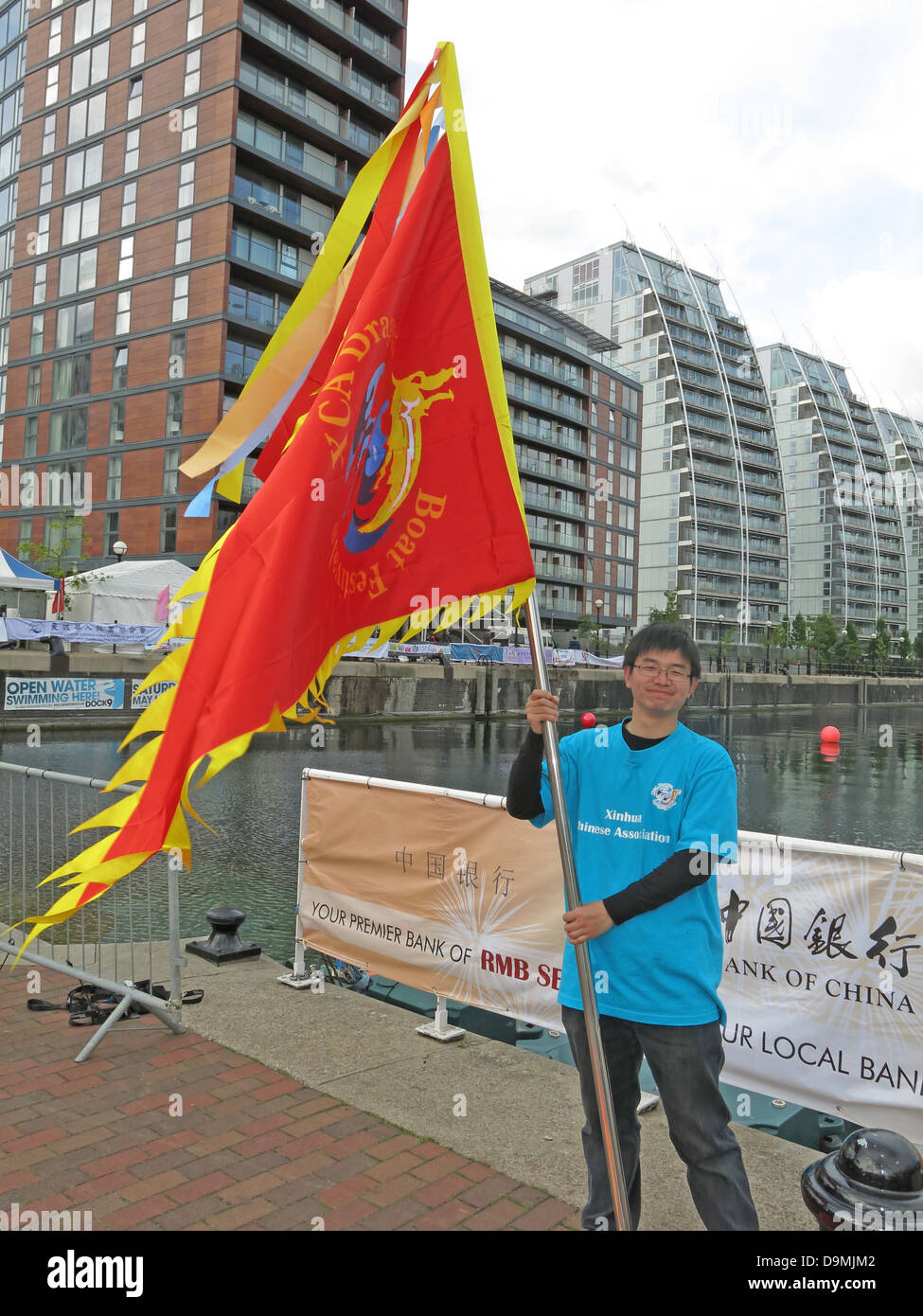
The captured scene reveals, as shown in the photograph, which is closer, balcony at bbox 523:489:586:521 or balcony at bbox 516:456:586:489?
balcony at bbox 516:456:586:489

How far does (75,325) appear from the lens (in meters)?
52.6

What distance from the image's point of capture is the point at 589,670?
53.3 meters

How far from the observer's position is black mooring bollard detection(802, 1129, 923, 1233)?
2.45 metres

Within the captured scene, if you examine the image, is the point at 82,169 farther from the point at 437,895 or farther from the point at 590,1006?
the point at 590,1006

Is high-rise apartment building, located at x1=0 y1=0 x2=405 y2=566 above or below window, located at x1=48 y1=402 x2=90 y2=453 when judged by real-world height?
above

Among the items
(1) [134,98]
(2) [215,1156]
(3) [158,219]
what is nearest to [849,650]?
(3) [158,219]

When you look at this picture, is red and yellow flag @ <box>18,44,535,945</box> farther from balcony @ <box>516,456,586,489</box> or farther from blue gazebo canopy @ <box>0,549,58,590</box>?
balcony @ <box>516,456,586,489</box>

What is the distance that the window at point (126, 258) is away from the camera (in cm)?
4981

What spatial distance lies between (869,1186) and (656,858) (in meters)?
1.00

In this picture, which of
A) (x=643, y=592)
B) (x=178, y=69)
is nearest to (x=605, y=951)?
(x=178, y=69)

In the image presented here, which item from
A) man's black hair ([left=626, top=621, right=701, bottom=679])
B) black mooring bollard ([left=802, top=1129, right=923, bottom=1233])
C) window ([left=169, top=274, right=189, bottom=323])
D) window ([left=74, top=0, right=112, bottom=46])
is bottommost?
black mooring bollard ([left=802, top=1129, right=923, bottom=1233])

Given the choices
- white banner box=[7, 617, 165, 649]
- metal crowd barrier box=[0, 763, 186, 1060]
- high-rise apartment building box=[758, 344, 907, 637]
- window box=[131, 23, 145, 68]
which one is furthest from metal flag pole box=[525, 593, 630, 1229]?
high-rise apartment building box=[758, 344, 907, 637]

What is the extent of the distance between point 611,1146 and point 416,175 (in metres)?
3.21

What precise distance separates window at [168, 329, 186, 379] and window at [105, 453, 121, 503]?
242 inches
